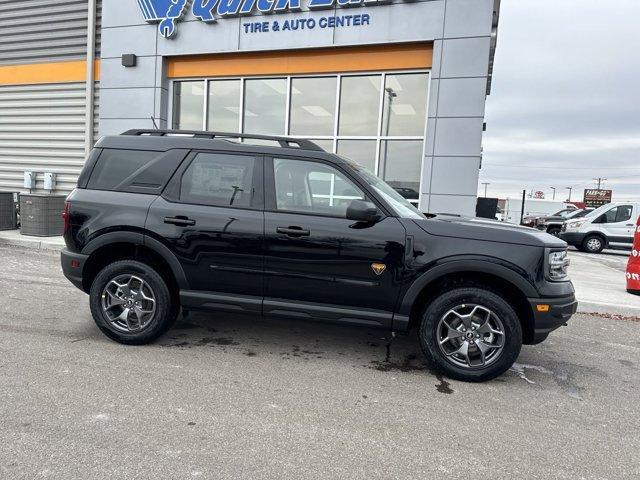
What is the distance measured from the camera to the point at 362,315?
13.0 feet

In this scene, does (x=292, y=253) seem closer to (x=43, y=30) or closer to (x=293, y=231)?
(x=293, y=231)

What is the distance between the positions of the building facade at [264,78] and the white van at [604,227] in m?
8.38

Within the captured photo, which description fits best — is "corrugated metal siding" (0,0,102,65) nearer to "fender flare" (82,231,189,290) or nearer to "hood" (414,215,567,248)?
"fender flare" (82,231,189,290)

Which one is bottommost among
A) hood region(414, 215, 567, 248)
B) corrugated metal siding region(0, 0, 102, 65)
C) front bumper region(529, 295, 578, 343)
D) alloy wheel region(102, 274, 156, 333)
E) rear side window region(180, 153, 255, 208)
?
alloy wheel region(102, 274, 156, 333)

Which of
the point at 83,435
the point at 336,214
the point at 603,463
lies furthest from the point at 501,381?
the point at 83,435

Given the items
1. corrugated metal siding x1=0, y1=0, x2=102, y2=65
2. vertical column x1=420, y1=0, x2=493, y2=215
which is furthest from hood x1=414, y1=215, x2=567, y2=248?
corrugated metal siding x1=0, y1=0, x2=102, y2=65

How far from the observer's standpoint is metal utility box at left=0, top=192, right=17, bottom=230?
1171 centimetres

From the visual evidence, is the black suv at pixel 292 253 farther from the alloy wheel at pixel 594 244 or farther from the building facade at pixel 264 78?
the alloy wheel at pixel 594 244

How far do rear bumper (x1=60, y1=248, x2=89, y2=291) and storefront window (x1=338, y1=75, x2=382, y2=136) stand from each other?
25.7 ft

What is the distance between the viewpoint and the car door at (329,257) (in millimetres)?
3896

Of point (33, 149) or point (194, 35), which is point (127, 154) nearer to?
point (194, 35)

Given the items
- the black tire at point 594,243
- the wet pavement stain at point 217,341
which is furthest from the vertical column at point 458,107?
the black tire at point 594,243

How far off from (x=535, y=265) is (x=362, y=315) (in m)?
1.45

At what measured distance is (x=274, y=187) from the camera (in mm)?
4164
